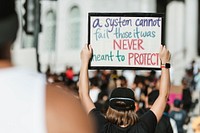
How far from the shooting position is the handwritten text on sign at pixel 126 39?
4719mm

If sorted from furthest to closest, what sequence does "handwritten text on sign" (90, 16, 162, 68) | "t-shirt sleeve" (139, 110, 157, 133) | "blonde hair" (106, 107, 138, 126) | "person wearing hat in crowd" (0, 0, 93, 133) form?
"handwritten text on sign" (90, 16, 162, 68), "blonde hair" (106, 107, 138, 126), "t-shirt sleeve" (139, 110, 157, 133), "person wearing hat in crowd" (0, 0, 93, 133)

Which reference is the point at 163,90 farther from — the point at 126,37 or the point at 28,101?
the point at 28,101

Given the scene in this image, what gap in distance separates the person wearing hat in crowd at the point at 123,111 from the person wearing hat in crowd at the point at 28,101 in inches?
81.0

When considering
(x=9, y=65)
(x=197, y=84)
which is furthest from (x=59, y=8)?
(x=9, y=65)

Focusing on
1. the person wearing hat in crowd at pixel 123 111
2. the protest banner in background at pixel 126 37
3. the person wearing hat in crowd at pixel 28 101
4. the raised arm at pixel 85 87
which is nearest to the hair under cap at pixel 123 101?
the person wearing hat in crowd at pixel 123 111

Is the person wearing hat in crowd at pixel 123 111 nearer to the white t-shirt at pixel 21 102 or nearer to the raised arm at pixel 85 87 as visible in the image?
the raised arm at pixel 85 87

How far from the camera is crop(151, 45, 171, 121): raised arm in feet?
12.1

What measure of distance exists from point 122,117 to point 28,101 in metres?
2.31

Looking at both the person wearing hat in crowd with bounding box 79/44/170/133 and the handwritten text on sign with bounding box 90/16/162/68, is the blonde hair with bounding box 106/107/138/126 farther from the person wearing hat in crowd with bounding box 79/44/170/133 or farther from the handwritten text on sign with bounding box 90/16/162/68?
the handwritten text on sign with bounding box 90/16/162/68

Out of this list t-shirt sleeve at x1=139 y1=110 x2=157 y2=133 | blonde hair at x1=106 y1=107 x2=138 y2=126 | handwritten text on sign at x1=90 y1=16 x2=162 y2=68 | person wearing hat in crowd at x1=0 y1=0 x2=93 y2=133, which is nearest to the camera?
person wearing hat in crowd at x1=0 y1=0 x2=93 y2=133

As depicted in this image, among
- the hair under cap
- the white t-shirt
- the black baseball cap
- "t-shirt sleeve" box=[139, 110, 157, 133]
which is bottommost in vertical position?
"t-shirt sleeve" box=[139, 110, 157, 133]

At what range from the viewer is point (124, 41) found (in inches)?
188

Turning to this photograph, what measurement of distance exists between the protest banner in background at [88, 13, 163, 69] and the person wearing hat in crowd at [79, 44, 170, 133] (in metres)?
0.71

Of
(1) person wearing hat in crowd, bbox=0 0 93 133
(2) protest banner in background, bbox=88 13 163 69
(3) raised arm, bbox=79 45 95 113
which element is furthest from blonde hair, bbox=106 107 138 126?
(1) person wearing hat in crowd, bbox=0 0 93 133
